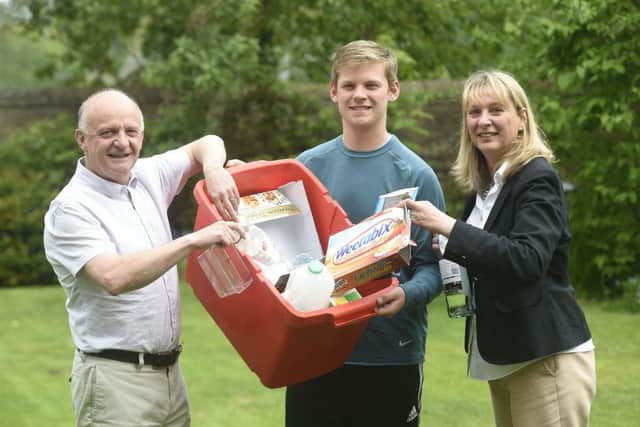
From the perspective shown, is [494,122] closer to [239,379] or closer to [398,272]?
[398,272]

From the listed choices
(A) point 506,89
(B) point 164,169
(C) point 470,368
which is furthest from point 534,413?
(B) point 164,169

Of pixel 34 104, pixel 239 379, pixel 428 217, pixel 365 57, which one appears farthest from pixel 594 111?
pixel 34 104

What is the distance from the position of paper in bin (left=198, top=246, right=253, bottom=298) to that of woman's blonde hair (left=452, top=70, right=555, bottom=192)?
76cm

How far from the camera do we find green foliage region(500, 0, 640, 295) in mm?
7250

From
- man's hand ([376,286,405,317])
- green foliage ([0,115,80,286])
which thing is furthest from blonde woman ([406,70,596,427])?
green foliage ([0,115,80,286])

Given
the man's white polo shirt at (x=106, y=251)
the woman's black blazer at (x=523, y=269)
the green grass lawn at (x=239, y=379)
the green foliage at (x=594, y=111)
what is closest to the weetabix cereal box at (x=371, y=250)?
the woman's black blazer at (x=523, y=269)

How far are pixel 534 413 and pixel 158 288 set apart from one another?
3.80 feet

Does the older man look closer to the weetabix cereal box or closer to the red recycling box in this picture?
the red recycling box

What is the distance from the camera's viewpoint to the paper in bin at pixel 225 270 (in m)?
2.67

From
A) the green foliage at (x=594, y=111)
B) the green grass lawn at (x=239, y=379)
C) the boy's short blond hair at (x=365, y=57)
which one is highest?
the boy's short blond hair at (x=365, y=57)

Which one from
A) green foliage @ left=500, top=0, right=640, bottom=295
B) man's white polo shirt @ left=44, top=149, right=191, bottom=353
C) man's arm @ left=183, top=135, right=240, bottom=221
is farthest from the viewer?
green foliage @ left=500, top=0, right=640, bottom=295

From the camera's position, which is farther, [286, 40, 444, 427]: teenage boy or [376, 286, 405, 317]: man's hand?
[286, 40, 444, 427]: teenage boy

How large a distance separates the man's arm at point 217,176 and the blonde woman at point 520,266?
0.53 meters

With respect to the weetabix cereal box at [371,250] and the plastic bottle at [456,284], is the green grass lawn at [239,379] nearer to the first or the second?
the plastic bottle at [456,284]
